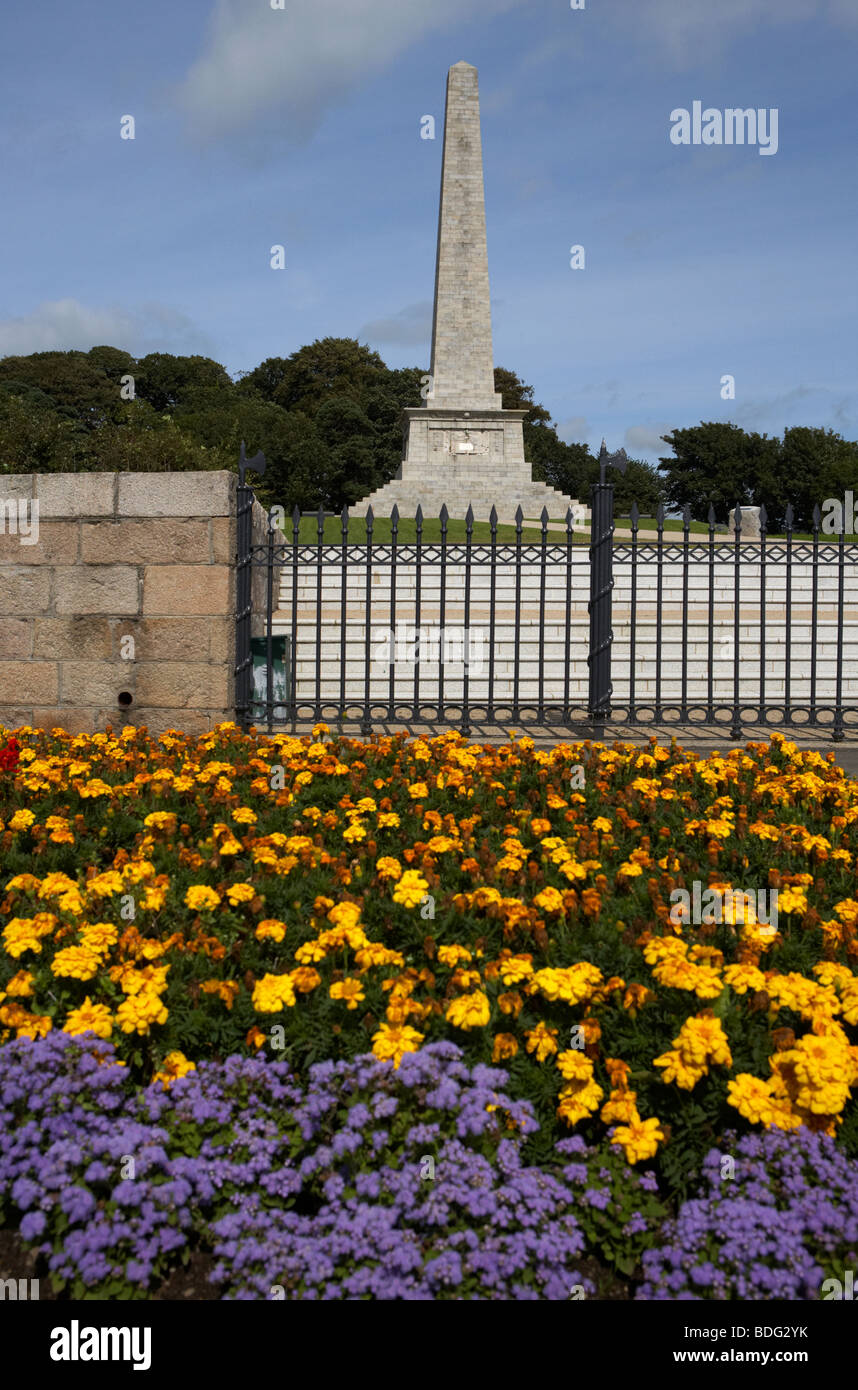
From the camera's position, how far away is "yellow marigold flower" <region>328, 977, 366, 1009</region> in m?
2.43

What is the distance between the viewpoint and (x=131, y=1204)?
75.7 inches

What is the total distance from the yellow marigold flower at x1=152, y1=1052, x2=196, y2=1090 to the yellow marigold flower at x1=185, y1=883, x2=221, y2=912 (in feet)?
2.25

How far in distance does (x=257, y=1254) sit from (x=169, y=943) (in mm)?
1071

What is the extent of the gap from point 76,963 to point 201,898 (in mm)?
471

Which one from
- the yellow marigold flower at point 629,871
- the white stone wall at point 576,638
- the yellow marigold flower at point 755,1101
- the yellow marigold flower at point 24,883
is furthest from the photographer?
the white stone wall at point 576,638

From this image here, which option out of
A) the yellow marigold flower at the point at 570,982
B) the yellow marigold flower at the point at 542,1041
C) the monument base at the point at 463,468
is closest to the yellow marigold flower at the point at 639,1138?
the yellow marigold flower at the point at 542,1041

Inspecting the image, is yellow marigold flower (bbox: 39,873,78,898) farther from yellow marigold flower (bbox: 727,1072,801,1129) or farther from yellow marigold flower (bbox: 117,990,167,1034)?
yellow marigold flower (bbox: 727,1072,801,1129)

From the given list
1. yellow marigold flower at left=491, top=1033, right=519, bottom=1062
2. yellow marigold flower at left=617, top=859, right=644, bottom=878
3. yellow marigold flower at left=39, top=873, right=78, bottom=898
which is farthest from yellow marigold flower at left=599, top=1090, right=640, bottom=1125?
yellow marigold flower at left=39, top=873, right=78, bottom=898

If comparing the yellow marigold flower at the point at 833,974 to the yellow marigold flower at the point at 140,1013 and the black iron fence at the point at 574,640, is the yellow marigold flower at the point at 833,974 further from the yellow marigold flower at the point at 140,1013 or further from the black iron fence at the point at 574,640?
the black iron fence at the point at 574,640

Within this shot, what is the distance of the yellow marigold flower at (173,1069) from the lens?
2238 millimetres

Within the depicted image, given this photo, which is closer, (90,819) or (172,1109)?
(172,1109)

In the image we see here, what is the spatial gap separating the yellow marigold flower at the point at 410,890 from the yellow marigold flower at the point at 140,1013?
0.85 m

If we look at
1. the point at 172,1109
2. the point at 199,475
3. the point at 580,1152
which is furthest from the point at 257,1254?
the point at 199,475

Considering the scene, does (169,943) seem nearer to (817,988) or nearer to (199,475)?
(817,988)
